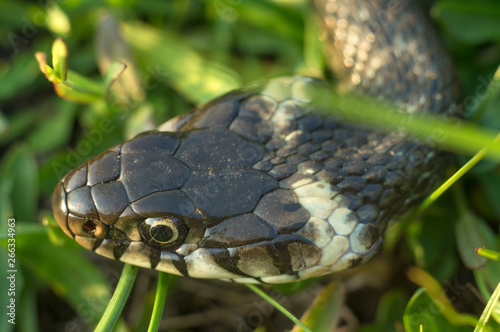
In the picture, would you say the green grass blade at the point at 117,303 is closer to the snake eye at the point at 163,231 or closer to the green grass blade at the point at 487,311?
the snake eye at the point at 163,231

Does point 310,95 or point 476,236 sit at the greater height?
point 310,95

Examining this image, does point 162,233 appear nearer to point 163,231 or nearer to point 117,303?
point 163,231

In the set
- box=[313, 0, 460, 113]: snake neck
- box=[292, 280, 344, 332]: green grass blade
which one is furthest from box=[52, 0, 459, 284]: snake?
box=[313, 0, 460, 113]: snake neck

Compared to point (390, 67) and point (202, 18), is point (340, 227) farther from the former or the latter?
point (202, 18)

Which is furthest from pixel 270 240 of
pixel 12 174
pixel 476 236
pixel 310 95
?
pixel 12 174

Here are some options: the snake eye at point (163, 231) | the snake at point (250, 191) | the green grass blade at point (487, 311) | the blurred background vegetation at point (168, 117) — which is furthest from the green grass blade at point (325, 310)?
the snake eye at point (163, 231)

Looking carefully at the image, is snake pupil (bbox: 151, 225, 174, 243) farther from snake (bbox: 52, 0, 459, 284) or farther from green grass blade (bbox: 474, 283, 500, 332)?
green grass blade (bbox: 474, 283, 500, 332)

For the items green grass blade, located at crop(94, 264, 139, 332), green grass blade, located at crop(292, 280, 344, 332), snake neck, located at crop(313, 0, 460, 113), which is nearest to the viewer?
green grass blade, located at crop(94, 264, 139, 332)
